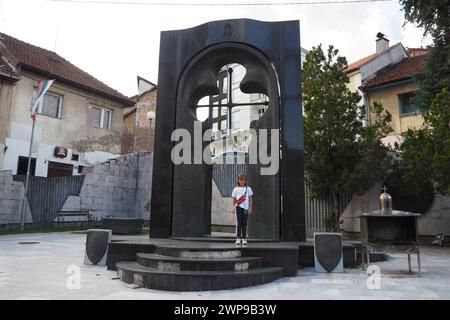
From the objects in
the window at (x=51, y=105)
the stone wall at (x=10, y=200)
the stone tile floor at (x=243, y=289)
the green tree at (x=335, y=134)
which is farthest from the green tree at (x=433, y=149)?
the window at (x=51, y=105)

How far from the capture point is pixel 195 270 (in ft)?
18.9

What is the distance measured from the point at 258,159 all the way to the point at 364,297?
4.62 metres

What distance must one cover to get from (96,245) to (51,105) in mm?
15668

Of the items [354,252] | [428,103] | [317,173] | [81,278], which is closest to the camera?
[81,278]

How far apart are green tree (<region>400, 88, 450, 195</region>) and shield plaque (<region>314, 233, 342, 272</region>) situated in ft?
18.7

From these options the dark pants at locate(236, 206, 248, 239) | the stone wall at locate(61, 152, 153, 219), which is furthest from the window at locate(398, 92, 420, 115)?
the dark pants at locate(236, 206, 248, 239)

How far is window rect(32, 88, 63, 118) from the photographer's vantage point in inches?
794

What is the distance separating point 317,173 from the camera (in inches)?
547

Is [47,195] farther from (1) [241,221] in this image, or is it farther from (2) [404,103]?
(2) [404,103]

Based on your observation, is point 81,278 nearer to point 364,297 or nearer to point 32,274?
point 32,274

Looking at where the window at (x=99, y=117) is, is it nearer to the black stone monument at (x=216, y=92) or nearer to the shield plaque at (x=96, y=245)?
the black stone monument at (x=216, y=92)

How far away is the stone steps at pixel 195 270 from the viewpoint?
5.36 meters

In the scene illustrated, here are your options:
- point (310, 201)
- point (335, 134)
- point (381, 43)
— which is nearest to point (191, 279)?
point (335, 134)
